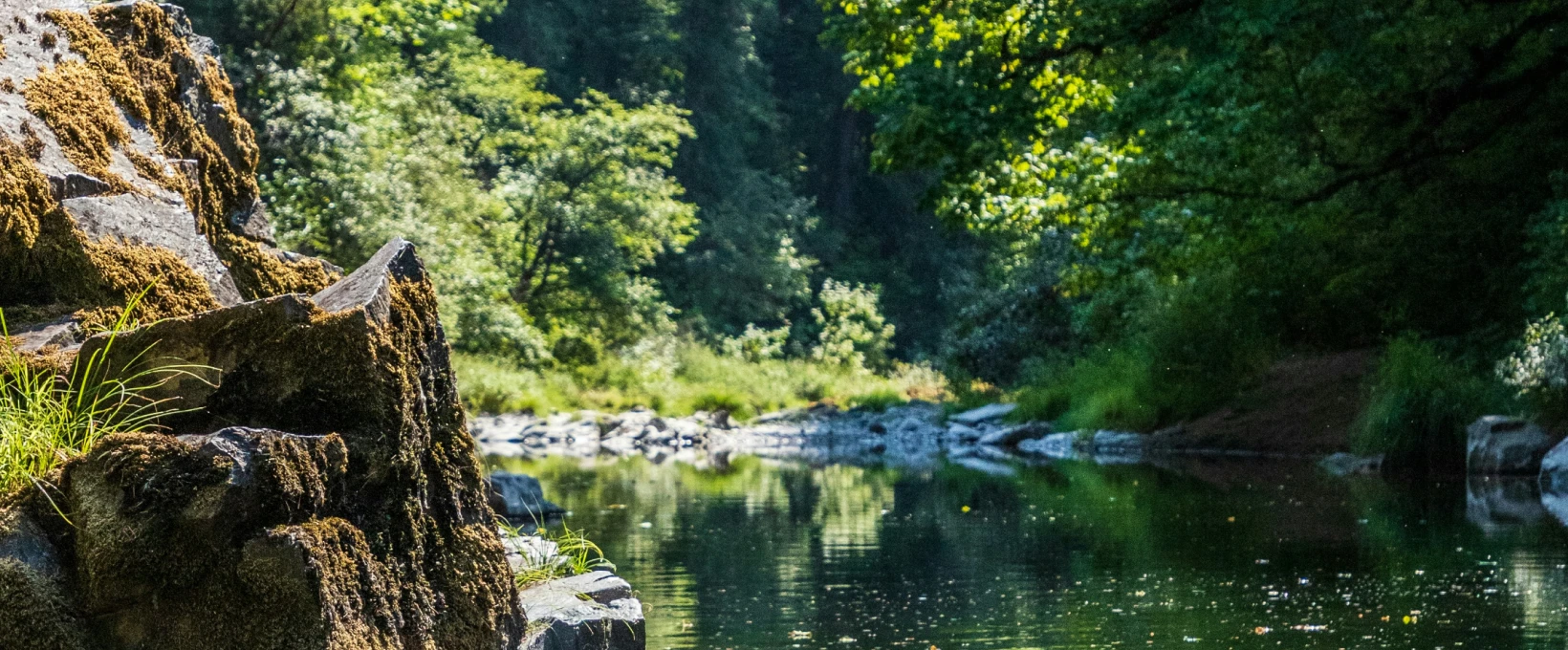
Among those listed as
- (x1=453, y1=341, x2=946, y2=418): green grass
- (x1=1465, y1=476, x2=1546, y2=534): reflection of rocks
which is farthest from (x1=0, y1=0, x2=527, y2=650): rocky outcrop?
(x1=453, y1=341, x2=946, y2=418): green grass

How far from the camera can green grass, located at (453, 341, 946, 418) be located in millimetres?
30781

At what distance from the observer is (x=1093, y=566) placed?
9.27m

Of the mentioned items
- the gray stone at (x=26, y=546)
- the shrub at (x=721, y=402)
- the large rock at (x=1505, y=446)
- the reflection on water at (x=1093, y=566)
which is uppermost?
the shrub at (x=721, y=402)

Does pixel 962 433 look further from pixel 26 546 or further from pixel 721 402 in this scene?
pixel 26 546

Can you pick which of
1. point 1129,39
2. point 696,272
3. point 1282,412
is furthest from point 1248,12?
point 696,272

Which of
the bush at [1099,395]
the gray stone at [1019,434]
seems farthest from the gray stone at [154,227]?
the gray stone at [1019,434]

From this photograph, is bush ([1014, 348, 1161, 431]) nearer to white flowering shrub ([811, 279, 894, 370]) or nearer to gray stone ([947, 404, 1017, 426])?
gray stone ([947, 404, 1017, 426])

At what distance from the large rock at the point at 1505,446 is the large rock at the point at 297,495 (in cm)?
1274

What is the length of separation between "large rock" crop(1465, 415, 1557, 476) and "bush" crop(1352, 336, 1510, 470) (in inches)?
22.2

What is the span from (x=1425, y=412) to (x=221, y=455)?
14.9 m

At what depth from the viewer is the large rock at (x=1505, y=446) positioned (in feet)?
49.1

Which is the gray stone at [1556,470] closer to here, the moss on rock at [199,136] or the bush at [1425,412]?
the bush at [1425,412]

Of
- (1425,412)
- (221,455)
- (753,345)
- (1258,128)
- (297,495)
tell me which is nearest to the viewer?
(221,455)

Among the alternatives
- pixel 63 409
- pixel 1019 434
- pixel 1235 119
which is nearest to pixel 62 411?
pixel 63 409
